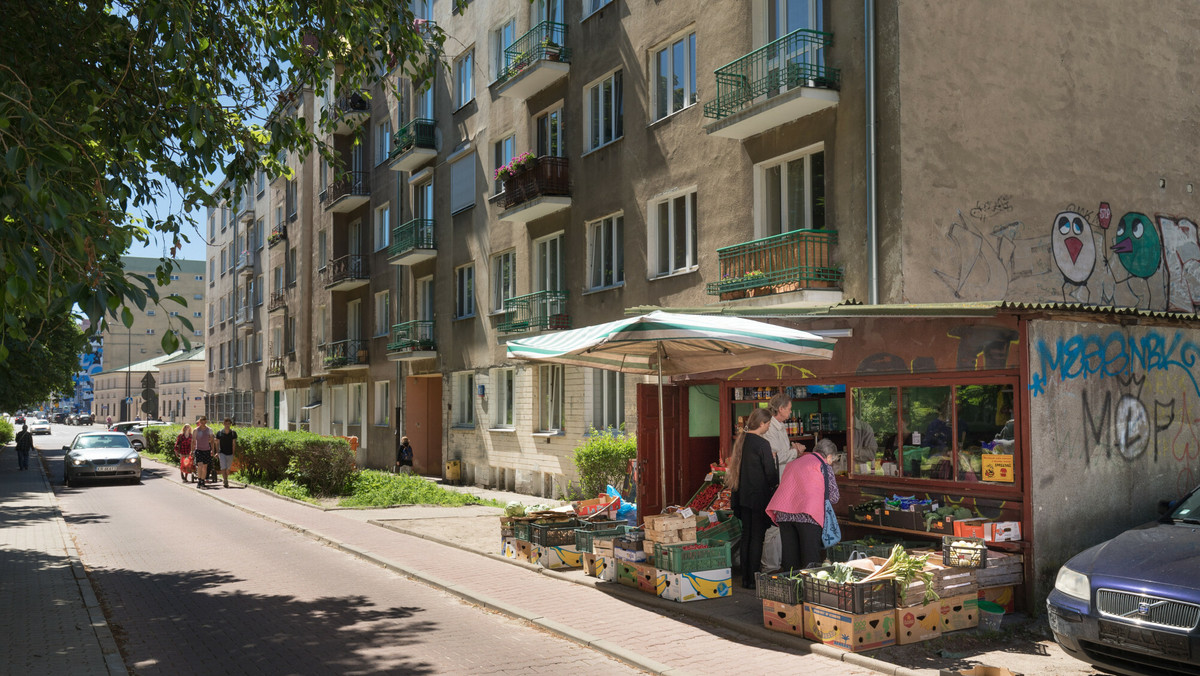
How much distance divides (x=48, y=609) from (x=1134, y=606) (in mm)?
9589

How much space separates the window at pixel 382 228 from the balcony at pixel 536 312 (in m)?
10.9

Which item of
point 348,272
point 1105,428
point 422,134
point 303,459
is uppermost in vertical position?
point 422,134

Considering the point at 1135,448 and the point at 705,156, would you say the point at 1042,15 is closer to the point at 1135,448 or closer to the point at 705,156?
the point at 705,156

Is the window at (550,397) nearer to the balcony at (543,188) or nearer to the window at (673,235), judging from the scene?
the balcony at (543,188)

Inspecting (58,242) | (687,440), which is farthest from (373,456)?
(58,242)

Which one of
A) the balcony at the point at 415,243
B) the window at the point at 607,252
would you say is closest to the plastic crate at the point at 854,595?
the window at the point at 607,252

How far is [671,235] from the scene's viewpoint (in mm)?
17500

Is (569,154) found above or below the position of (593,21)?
below

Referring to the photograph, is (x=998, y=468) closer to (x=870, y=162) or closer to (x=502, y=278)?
(x=870, y=162)

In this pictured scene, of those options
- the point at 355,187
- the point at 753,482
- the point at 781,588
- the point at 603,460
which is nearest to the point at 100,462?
the point at 355,187

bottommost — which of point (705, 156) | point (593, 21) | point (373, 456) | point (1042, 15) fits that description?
point (373, 456)

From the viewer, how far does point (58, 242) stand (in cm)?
589

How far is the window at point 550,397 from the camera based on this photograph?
21797 mm

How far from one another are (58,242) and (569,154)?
15.7 m
